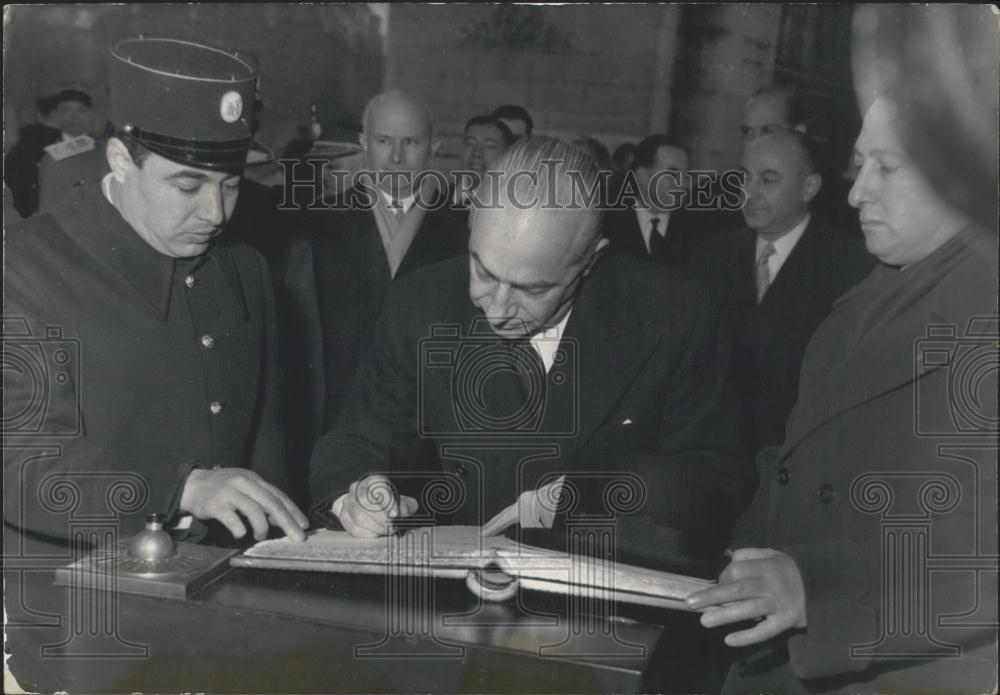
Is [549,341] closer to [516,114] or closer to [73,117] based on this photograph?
[516,114]

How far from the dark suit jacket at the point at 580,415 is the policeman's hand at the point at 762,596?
7.4 inches

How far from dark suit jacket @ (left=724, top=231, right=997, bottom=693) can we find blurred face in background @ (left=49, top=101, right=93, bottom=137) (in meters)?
2.12

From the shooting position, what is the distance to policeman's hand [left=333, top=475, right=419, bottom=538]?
2.46 metres

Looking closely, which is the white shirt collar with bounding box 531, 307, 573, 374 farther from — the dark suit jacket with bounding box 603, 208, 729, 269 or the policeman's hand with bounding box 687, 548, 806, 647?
the policeman's hand with bounding box 687, 548, 806, 647

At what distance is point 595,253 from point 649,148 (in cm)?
35

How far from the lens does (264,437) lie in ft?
9.15

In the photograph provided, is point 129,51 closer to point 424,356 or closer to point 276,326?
point 276,326

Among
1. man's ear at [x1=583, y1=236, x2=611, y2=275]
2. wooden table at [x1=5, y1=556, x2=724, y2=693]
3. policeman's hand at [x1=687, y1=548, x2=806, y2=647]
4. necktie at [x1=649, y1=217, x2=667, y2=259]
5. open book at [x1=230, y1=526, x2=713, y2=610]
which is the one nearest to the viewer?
wooden table at [x1=5, y1=556, x2=724, y2=693]

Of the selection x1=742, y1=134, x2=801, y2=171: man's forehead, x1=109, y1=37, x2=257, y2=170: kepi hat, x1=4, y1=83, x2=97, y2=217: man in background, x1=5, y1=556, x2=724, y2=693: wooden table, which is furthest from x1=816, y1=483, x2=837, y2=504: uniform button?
x1=4, y1=83, x2=97, y2=217: man in background

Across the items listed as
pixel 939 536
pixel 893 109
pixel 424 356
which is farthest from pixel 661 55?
pixel 939 536

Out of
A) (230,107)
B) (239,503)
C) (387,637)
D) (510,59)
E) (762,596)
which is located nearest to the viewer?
(387,637)

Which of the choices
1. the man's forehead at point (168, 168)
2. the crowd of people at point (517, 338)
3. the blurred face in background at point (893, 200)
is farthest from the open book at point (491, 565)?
the blurred face in background at point (893, 200)

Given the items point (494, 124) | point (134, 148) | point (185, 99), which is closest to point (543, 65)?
point (494, 124)

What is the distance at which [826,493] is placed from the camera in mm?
2709
